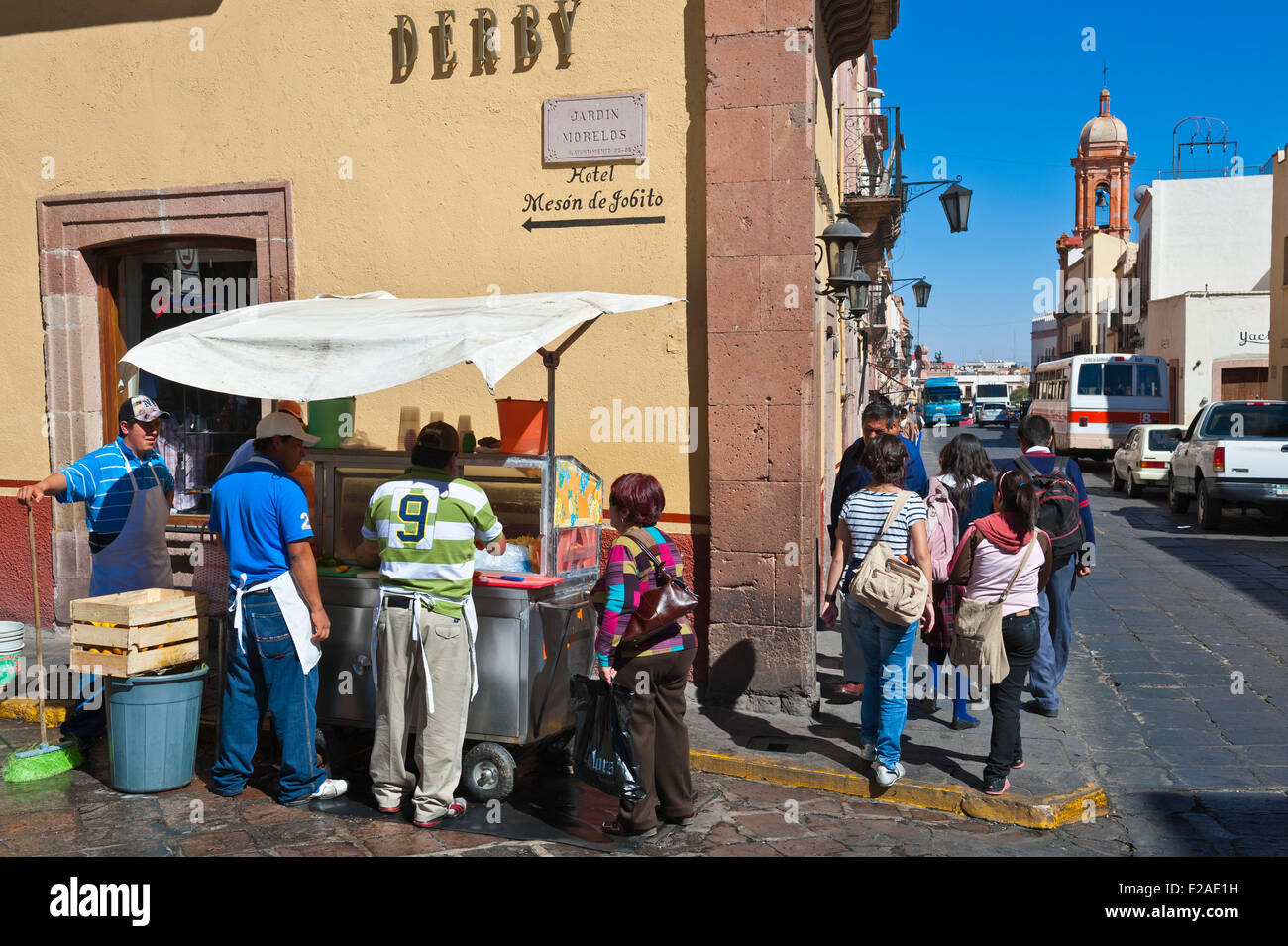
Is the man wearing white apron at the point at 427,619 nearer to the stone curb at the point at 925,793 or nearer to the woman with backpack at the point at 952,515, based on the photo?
the stone curb at the point at 925,793

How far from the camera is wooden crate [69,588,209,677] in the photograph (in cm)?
563

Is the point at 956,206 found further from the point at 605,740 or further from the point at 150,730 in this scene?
the point at 150,730

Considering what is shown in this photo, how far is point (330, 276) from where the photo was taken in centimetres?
813

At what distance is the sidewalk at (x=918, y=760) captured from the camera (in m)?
5.52

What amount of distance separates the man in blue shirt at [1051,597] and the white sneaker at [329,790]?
13.3ft

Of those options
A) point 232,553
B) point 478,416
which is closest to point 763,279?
point 478,416

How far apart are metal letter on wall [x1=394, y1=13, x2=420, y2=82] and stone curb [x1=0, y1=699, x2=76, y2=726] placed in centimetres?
469

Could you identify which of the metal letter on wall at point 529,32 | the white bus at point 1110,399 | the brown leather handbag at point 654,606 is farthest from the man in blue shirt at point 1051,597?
the white bus at point 1110,399

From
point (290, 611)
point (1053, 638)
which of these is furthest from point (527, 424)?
point (1053, 638)

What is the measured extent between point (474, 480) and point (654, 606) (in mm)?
1720

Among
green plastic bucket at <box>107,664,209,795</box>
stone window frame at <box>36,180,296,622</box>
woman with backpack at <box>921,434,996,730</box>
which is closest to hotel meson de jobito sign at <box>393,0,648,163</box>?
stone window frame at <box>36,180,296,622</box>

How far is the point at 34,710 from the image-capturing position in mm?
7145
